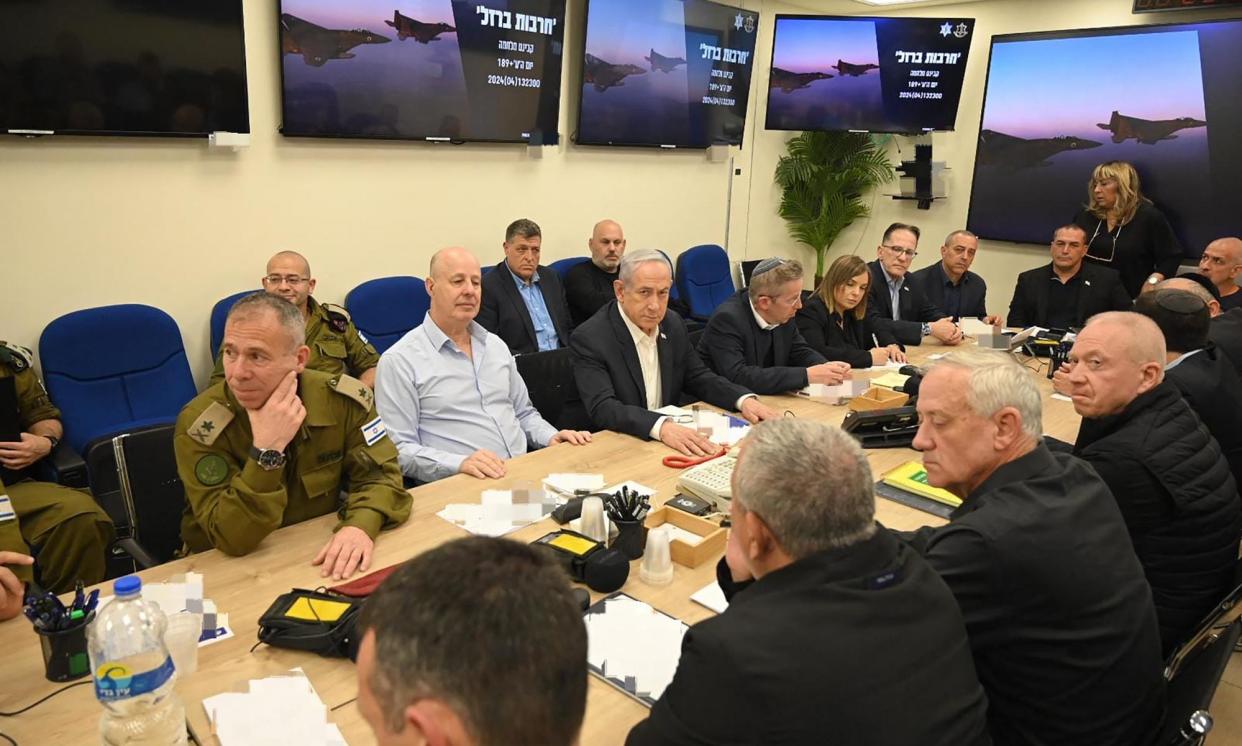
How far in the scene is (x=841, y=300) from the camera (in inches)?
169

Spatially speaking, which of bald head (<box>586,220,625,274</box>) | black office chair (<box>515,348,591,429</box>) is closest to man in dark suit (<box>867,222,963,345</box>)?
bald head (<box>586,220,625,274</box>)

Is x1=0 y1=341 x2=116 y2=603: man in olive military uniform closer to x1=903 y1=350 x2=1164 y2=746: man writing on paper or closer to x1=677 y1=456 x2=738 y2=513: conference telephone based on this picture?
x1=677 y1=456 x2=738 y2=513: conference telephone

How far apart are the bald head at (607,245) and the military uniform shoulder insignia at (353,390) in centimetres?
322

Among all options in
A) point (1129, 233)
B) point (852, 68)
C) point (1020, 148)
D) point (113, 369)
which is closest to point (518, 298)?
point (113, 369)

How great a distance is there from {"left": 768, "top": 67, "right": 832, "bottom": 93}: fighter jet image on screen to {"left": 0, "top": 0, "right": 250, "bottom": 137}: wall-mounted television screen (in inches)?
164

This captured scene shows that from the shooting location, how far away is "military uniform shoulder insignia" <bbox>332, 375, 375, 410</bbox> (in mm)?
2248

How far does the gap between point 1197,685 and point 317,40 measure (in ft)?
14.3

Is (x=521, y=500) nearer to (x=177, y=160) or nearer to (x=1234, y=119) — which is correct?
(x=177, y=160)

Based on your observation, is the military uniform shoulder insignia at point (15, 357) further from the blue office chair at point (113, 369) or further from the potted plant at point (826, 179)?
the potted plant at point (826, 179)

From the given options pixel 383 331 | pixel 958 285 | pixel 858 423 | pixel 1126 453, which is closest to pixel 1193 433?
pixel 1126 453

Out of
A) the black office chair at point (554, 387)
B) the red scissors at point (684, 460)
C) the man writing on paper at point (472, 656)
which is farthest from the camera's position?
the black office chair at point (554, 387)

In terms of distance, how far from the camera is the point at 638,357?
3.34 meters

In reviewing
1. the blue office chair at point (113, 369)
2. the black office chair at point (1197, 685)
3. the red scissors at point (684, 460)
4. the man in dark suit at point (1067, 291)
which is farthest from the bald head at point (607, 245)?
the black office chair at point (1197, 685)

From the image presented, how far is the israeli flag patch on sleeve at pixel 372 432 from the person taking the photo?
90.9 inches
